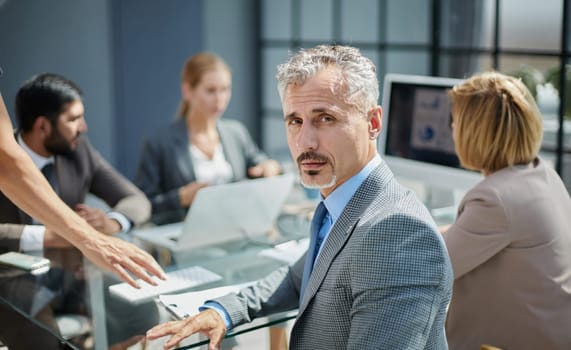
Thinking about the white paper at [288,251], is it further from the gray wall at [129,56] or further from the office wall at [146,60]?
the office wall at [146,60]

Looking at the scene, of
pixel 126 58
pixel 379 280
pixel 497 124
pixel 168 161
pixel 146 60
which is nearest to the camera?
pixel 379 280

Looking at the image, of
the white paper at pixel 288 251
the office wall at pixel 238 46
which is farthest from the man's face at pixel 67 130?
the office wall at pixel 238 46

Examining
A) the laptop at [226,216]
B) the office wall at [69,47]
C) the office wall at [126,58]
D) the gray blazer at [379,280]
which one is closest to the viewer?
the gray blazer at [379,280]

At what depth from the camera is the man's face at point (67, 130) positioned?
265 centimetres

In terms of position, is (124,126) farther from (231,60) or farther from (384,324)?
(384,324)

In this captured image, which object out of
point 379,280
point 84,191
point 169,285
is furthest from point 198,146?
point 379,280

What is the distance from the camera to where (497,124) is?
2.19 m

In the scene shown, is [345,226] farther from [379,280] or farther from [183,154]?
[183,154]

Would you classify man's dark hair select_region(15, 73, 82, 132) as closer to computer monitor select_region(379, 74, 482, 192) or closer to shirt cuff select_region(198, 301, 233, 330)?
shirt cuff select_region(198, 301, 233, 330)

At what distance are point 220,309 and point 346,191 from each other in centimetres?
42

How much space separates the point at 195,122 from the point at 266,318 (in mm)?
2109

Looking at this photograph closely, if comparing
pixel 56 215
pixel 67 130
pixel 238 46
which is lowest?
pixel 56 215

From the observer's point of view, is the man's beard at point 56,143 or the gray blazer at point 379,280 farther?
the man's beard at point 56,143

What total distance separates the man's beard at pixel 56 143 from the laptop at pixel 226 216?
444 millimetres
